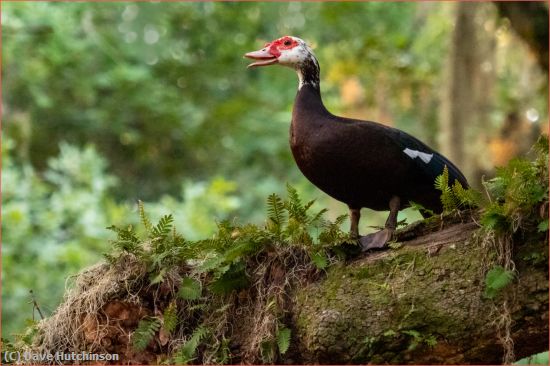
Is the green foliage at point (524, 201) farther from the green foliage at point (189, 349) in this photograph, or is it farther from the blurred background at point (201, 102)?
the blurred background at point (201, 102)

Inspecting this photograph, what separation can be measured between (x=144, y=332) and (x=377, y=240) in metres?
1.09

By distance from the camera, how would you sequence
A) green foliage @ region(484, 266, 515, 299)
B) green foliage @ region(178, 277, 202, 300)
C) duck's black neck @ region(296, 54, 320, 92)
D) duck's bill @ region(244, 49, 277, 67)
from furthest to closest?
duck's bill @ region(244, 49, 277, 67)
duck's black neck @ region(296, 54, 320, 92)
green foliage @ region(178, 277, 202, 300)
green foliage @ region(484, 266, 515, 299)

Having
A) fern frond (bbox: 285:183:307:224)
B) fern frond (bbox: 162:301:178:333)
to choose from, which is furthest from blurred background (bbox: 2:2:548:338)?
fern frond (bbox: 162:301:178:333)

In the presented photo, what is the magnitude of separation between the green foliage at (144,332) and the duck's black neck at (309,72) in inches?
59.9

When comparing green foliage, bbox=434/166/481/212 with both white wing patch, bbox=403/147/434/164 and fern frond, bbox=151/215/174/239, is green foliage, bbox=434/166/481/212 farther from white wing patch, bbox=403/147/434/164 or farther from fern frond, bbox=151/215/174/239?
fern frond, bbox=151/215/174/239

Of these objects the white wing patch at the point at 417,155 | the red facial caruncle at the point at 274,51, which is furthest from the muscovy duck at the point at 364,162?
the red facial caruncle at the point at 274,51

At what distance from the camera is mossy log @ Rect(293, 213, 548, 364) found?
3.47 m

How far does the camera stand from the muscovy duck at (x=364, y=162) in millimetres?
4285

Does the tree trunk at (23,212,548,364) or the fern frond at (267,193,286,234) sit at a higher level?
the fern frond at (267,193,286,234)

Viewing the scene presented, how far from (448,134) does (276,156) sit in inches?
161

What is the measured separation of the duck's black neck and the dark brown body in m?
0.33

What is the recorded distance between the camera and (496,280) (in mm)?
3412

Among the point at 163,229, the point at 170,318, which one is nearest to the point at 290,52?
the point at 163,229

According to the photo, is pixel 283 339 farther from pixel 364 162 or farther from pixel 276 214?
pixel 364 162
